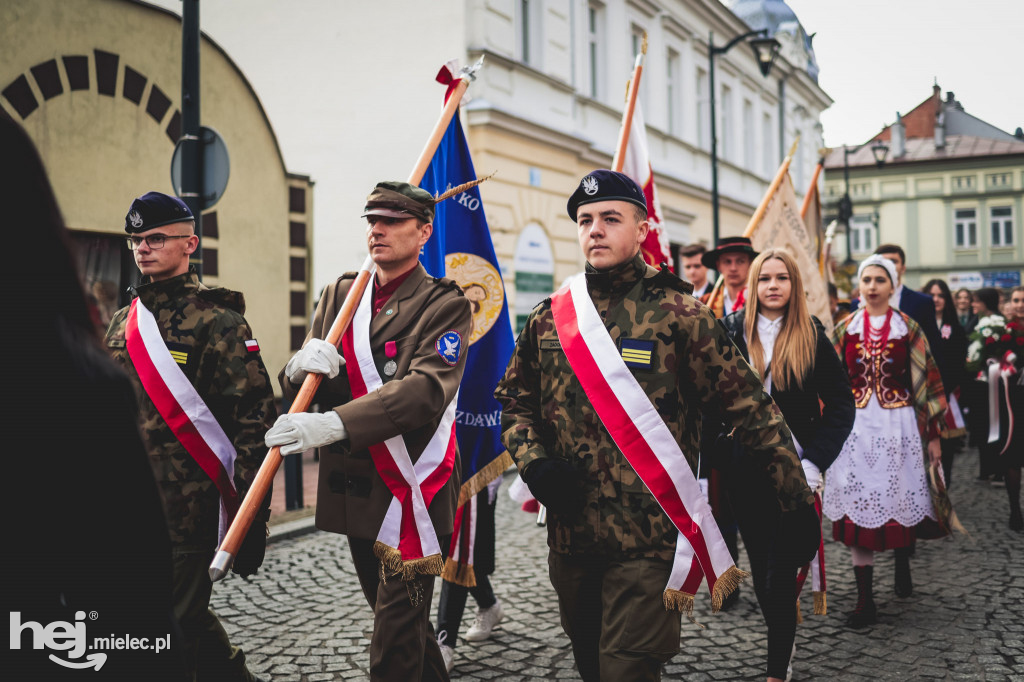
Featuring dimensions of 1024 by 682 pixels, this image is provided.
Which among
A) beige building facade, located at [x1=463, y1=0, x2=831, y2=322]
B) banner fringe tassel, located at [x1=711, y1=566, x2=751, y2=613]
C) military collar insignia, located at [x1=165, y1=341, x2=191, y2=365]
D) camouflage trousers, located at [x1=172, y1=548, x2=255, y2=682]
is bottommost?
camouflage trousers, located at [x1=172, y1=548, x2=255, y2=682]

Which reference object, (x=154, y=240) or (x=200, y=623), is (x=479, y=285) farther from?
(x=200, y=623)

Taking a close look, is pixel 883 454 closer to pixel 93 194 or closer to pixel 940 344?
pixel 940 344

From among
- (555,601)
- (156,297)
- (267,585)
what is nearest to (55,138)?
(267,585)

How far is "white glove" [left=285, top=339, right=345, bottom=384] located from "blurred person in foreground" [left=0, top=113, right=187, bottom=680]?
178cm

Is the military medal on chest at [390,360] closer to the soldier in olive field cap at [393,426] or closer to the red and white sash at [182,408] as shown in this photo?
the soldier in olive field cap at [393,426]

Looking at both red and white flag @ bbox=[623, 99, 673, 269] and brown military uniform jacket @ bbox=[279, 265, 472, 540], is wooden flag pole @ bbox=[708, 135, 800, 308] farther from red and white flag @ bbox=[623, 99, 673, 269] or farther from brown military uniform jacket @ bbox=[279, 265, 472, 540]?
brown military uniform jacket @ bbox=[279, 265, 472, 540]

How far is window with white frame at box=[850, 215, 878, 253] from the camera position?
4753 centimetres

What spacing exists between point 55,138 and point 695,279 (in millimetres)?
5979

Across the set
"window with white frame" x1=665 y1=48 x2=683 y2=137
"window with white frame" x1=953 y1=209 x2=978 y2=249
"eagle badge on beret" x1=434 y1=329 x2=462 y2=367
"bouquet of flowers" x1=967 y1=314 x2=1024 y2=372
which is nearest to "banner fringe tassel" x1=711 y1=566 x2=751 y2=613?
"eagle badge on beret" x1=434 y1=329 x2=462 y2=367

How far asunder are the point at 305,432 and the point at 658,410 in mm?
1131

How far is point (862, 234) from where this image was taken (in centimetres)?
4781

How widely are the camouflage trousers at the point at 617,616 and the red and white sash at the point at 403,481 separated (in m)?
0.49

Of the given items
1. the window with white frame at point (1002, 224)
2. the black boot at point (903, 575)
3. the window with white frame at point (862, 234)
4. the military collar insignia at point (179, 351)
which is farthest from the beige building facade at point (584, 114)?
the window with white frame at point (1002, 224)

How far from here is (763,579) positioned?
383 centimetres
